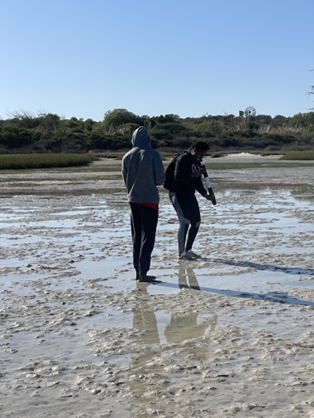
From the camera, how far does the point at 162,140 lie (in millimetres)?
83188

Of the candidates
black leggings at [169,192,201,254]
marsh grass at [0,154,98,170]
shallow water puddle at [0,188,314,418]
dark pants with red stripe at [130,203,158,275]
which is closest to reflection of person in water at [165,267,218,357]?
shallow water puddle at [0,188,314,418]

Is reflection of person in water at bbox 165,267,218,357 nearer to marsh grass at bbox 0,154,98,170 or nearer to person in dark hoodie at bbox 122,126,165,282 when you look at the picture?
person in dark hoodie at bbox 122,126,165,282

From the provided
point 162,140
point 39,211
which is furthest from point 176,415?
point 162,140

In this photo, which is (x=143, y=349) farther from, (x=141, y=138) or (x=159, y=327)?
(x=141, y=138)

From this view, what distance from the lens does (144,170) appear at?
6.96 meters

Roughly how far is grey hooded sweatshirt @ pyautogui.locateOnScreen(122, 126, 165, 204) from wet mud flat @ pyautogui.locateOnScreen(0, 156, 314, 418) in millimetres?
1049

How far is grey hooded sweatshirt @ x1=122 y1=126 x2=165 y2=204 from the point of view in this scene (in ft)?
22.8

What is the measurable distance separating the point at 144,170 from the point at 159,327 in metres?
2.27

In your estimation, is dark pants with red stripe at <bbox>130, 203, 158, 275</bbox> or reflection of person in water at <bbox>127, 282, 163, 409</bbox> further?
dark pants with red stripe at <bbox>130, 203, 158, 275</bbox>

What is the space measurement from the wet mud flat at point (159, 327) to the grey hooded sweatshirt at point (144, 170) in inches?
41.3

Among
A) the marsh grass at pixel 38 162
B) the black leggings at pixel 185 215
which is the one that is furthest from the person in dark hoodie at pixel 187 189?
the marsh grass at pixel 38 162

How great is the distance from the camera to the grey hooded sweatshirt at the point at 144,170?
6.95 meters

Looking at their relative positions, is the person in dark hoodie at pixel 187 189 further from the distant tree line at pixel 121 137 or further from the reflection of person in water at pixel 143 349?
the distant tree line at pixel 121 137

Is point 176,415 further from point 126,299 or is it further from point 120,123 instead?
point 120,123
